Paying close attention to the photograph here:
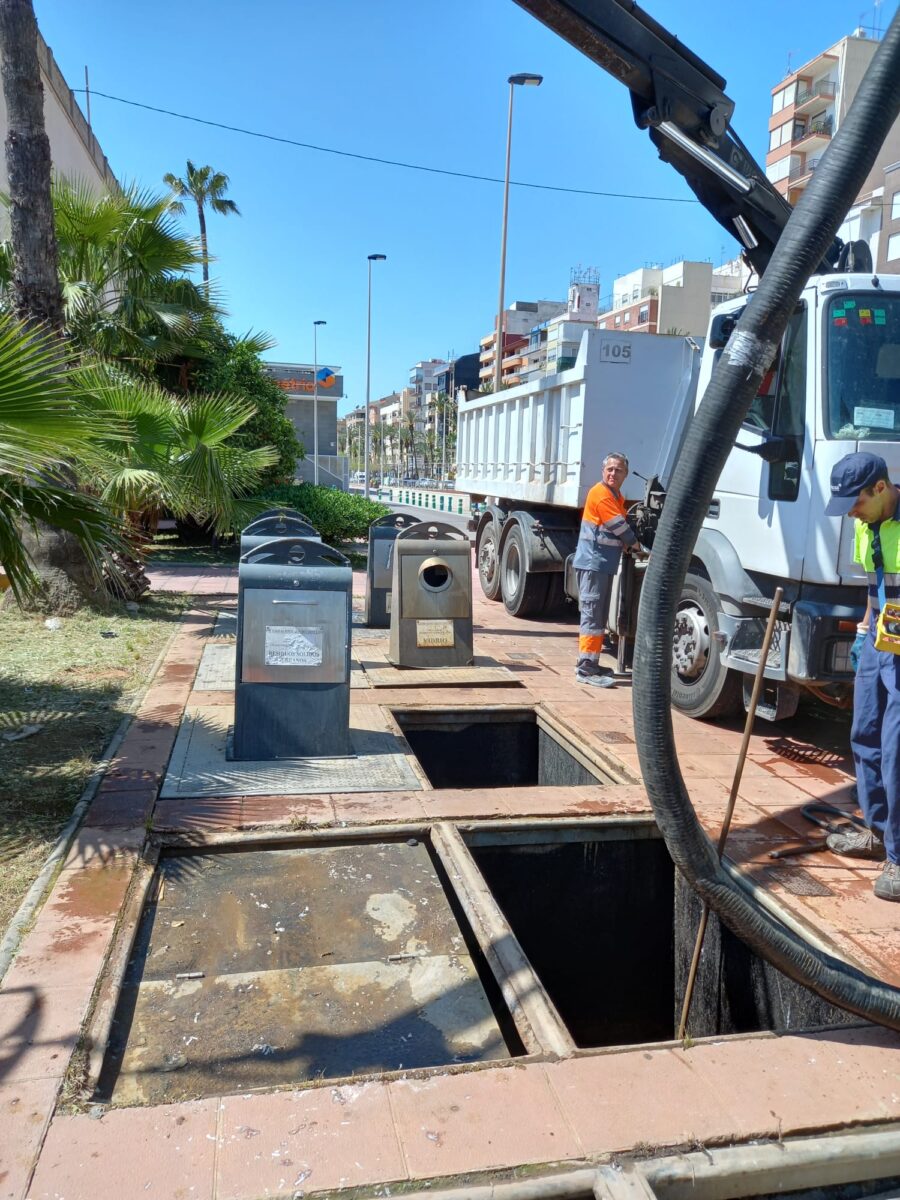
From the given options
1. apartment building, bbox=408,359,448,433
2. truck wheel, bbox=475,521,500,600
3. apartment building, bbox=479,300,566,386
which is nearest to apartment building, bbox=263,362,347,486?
truck wheel, bbox=475,521,500,600

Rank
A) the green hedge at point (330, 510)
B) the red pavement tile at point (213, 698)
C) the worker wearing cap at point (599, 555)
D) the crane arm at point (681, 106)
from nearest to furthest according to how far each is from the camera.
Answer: the crane arm at point (681, 106) → the red pavement tile at point (213, 698) → the worker wearing cap at point (599, 555) → the green hedge at point (330, 510)

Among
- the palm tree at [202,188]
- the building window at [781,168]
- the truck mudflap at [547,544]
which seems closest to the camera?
the truck mudflap at [547,544]

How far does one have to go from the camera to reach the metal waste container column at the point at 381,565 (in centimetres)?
926

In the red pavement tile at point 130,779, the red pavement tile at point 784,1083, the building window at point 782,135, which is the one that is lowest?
the red pavement tile at point 784,1083

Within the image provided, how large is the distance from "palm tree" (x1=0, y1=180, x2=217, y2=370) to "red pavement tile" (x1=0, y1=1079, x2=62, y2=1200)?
9561 mm

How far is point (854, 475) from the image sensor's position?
3934mm

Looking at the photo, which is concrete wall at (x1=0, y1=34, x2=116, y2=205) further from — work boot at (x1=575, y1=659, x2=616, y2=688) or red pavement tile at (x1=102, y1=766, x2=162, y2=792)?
red pavement tile at (x1=102, y1=766, x2=162, y2=792)

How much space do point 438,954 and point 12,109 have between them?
844 centimetres

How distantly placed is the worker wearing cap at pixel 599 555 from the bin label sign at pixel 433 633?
3.70 feet

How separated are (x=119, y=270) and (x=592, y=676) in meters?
8.92

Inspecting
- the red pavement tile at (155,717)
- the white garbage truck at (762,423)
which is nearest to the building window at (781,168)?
the white garbage truck at (762,423)

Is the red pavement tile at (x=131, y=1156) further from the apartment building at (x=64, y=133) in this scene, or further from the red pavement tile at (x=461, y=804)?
the apartment building at (x=64, y=133)

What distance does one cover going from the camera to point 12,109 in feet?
27.1

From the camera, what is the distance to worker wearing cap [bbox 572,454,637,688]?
7.29 m
